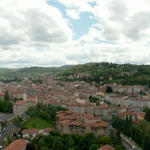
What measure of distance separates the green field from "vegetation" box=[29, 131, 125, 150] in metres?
5.22

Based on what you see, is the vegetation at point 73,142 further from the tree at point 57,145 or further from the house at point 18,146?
the house at point 18,146

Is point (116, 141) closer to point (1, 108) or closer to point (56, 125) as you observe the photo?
point (56, 125)

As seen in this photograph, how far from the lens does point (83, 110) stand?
48.9 m

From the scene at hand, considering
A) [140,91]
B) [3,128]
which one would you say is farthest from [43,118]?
[140,91]

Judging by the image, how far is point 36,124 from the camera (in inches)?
1478

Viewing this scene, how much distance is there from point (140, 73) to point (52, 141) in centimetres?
6877

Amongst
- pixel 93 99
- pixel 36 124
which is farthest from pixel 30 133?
pixel 93 99

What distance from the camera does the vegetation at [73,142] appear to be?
27.7 meters

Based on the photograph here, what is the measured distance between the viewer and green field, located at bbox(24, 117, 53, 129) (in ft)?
119

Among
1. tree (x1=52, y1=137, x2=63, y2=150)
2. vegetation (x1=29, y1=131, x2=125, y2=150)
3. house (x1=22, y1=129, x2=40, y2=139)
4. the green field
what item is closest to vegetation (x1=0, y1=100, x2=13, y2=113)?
the green field

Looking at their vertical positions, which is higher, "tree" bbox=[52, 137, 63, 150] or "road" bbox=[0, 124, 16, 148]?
"tree" bbox=[52, 137, 63, 150]

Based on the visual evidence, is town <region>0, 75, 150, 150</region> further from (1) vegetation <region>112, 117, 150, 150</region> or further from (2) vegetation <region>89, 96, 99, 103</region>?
(1) vegetation <region>112, 117, 150, 150</region>

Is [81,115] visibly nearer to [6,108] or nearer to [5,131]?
[5,131]

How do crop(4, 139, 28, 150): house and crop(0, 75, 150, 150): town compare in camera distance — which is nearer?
crop(4, 139, 28, 150): house
